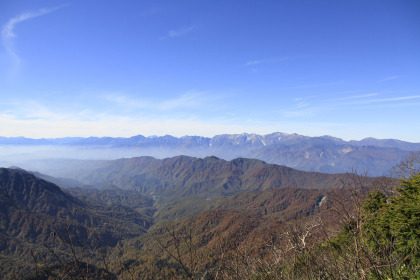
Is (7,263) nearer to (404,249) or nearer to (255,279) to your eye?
(255,279)

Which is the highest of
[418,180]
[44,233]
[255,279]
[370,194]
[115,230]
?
[418,180]

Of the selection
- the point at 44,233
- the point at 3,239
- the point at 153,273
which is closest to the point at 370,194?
the point at 153,273

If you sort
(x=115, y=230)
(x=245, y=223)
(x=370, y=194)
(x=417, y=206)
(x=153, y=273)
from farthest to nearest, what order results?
(x=115, y=230), (x=245, y=223), (x=153, y=273), (x=370, y=194), (x=417, y=206)

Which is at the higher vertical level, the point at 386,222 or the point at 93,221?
the point at 386,222

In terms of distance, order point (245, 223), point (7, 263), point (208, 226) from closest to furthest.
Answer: point (7, 263), point (245, 223), point (208, 226)

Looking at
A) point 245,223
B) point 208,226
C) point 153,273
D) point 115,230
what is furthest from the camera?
point 115,230

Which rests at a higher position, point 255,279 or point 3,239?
point 255,279

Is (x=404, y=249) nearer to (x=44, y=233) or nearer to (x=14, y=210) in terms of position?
(x=44, y=233)

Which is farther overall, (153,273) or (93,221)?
(93,221)

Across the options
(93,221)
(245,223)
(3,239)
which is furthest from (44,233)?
(245,223)
